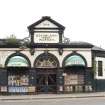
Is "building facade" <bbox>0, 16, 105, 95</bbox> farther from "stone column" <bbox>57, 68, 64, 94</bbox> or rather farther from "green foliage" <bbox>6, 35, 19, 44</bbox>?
"green foliage" <bbox>6, 35, 19, 44</bbox>

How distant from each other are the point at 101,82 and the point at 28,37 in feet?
31.5

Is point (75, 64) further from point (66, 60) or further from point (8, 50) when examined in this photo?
point (8, 50)

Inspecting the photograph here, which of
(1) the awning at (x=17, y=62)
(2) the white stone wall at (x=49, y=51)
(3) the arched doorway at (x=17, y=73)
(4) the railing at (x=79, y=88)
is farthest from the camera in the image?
(4) the railing at (x=79, y=88)

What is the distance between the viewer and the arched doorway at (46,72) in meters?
55.6

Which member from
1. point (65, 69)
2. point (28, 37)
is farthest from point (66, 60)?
point (28, 37)

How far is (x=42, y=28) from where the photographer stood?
55.9 m

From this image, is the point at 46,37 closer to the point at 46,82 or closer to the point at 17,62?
the point at 17,62

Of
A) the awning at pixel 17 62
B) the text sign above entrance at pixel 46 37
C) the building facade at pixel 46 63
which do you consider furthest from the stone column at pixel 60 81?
the awning at pixel 17 62

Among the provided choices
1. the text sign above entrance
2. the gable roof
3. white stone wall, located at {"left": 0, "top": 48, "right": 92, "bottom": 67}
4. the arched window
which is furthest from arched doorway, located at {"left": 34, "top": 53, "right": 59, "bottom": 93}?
the gable roof

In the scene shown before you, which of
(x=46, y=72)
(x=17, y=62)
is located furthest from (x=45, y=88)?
(x=17, y=62)

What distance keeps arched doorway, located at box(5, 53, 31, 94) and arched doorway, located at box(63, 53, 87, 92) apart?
13.7 feet

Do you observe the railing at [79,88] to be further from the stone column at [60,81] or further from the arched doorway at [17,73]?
the arched doorway at [17,73]

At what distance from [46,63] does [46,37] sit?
9.14 feet

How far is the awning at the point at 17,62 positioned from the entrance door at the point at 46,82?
201cm
